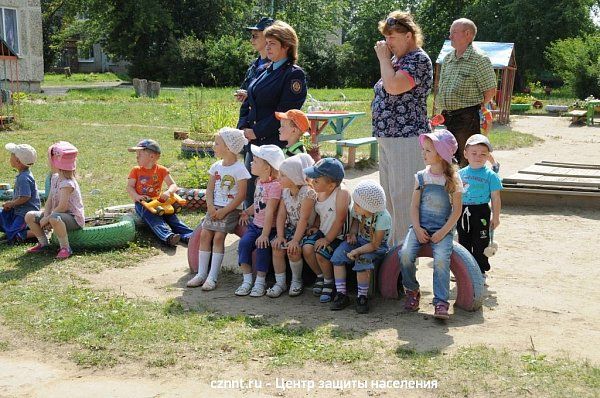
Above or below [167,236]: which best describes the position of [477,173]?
above

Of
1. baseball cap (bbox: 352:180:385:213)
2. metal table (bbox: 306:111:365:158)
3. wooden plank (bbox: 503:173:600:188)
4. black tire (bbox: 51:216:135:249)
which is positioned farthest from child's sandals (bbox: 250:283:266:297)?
metal table (bbox: 306:111:365:158)

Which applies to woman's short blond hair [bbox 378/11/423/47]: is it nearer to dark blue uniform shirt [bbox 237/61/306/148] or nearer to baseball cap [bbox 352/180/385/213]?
dark blue uniform shirt [bbox 237/61/306/148]

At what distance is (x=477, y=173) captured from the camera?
556 cm

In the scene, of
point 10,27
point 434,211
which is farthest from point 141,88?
point 434,211

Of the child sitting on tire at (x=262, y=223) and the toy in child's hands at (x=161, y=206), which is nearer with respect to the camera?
the child sitting on tire at (x=262, y=223)

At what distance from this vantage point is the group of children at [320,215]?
4996mm

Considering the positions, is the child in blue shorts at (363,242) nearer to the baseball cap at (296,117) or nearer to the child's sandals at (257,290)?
the child's sandals at (257,290)

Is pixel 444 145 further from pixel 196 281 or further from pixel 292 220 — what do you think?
pixel 196 281

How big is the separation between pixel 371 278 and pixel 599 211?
4.34m

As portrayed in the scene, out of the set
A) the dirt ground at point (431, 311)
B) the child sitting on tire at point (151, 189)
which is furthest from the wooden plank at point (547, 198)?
the child sitting on tire at point (151, 189)

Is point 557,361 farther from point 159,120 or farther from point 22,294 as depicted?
point 159,120

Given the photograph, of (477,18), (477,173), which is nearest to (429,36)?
(477,18)

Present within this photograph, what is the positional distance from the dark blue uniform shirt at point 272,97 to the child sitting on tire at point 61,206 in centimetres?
163

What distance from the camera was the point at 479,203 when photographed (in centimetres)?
552
